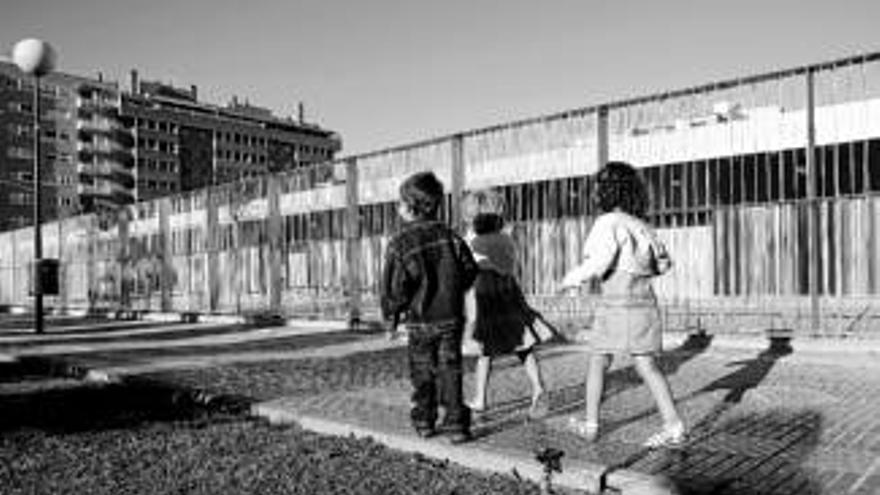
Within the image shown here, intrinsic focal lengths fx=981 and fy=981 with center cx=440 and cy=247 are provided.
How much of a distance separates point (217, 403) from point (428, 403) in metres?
2.41

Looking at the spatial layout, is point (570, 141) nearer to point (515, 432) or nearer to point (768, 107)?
point (768, 107)

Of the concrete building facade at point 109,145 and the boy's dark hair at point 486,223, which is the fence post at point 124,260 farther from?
the concrete building facade at point 109,145

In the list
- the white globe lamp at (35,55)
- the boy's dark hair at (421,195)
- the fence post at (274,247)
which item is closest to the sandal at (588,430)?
the boy's dark hair at (421,195)

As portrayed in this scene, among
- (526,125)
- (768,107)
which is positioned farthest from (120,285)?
(768,107)

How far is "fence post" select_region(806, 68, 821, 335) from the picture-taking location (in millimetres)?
10039

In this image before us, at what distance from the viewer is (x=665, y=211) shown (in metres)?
11.5

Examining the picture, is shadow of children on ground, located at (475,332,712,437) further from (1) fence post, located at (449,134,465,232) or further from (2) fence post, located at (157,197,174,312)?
(2) fence post, located at (157,197,174,312)

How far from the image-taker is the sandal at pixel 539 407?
6.34 metres

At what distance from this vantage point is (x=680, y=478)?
4441 mm

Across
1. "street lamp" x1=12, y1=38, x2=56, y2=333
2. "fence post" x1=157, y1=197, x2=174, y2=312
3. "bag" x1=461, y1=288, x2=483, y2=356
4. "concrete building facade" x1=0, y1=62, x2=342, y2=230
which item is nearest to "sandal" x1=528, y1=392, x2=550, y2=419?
"bag" x1=461, y1=288, x2=483, y2=356

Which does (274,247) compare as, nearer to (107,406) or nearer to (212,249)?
(212,249)

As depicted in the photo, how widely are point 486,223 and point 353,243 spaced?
8.97 m

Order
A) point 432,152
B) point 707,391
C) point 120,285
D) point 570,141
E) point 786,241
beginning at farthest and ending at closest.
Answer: point 120,285
point 432,152
point 570,141
point 786,241
point 707,391

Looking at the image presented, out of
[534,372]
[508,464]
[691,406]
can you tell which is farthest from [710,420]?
[508,464]
